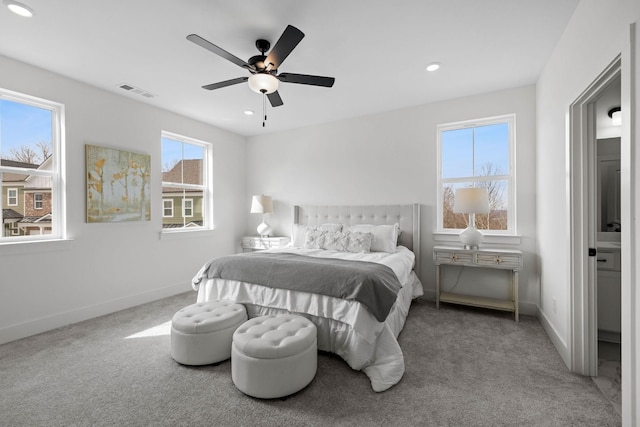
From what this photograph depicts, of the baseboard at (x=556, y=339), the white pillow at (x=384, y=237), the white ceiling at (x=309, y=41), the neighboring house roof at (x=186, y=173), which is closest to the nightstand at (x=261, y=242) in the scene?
the neighboring house roof at (x=186, y=173)

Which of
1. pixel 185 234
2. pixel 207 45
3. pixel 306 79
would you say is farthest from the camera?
pixel 185 234

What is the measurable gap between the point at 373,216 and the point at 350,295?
2.23 m

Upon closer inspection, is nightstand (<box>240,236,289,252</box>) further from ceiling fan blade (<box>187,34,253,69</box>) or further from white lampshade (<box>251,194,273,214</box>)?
ceiling fan blade (<box>187,34,253,69</box>)

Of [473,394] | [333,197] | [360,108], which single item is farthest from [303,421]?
[360,108]

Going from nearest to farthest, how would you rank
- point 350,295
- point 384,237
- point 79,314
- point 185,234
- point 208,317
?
point 350,295 → point 208,317 → point 79,314 → point 384,237 → point 185,234

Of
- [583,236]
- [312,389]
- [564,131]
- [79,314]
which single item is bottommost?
[312,389]

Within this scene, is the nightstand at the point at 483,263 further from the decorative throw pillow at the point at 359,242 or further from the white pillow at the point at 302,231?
the white pillow at the point at 302,231

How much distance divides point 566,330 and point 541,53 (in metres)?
2.49

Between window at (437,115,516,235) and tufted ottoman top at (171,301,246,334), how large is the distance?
2.87 metres

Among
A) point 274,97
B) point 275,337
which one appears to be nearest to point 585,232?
point 275,337

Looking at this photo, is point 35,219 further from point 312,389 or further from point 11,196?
point 312,389

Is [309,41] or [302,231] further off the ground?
[309,41]

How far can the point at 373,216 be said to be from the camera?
427 centimetres

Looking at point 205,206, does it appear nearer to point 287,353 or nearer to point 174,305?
point 174,305
